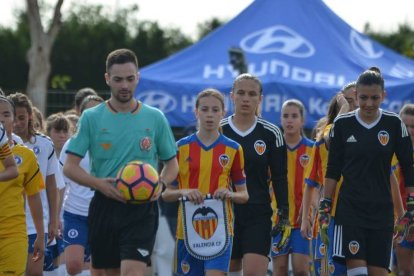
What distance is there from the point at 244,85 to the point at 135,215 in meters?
2.17

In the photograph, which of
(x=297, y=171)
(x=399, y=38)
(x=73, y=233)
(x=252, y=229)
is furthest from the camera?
(x=399, y=38)

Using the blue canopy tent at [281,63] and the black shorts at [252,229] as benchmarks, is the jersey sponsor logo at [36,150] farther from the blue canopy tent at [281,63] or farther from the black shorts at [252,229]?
the blue canopy tent at [281,63]

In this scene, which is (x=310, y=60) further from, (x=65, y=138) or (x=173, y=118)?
(x=65, y=138)

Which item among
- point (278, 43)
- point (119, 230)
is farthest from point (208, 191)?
point (278, 43)

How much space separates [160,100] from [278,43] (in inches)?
112

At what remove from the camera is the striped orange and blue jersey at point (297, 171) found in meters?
12.6

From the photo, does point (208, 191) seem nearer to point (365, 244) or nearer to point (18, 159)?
point (365, 244)

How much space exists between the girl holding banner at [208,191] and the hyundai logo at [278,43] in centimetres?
948

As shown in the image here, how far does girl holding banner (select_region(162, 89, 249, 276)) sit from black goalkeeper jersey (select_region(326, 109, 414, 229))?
0.85 meters

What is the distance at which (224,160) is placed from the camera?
10031mm

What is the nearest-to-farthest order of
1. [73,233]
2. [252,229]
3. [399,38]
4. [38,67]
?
1. [252,229]
2. [73,233]
3. [38,67]
4. [399,38]

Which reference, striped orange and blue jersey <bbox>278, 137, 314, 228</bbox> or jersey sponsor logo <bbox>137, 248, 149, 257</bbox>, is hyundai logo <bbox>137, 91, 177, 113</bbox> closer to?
striped orange and blue jersey <bbox>278, 137, 314, 228</bbox>

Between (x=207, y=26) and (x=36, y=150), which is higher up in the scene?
(x=207, y=26)

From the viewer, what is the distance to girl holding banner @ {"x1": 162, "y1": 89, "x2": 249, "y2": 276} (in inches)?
391
